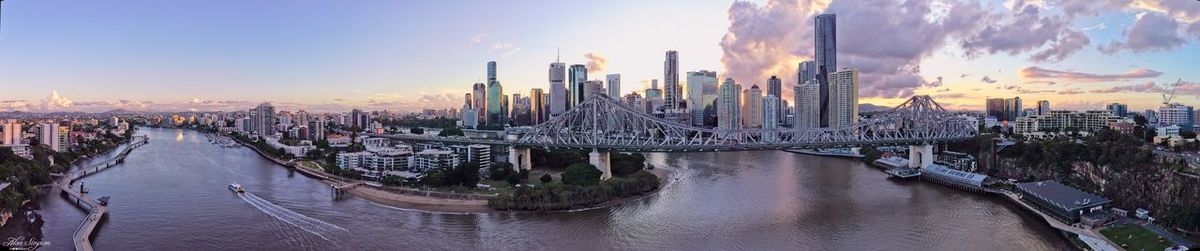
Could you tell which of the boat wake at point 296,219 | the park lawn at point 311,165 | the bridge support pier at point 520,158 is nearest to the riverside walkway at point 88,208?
the boat wake at point 296,219

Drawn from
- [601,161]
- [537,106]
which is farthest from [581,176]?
[537,106]

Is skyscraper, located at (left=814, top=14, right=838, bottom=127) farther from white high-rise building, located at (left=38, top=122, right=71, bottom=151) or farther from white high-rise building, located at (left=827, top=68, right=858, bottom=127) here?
white high-rise building, located at (left=38, top=122, right=71, bottom=151)

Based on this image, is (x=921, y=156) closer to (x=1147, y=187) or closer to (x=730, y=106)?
(x=1147, y=187)

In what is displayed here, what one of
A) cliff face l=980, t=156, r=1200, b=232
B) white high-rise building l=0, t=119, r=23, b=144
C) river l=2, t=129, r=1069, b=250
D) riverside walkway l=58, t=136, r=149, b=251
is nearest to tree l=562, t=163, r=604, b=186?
river l=2, t=129, r=1069, b=250

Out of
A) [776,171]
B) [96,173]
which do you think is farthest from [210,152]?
[776,171]

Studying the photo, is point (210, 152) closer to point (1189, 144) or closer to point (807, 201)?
point (807, 201)

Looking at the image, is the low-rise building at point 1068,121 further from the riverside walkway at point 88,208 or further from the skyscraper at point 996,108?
the riverside walkway at point 88,208
